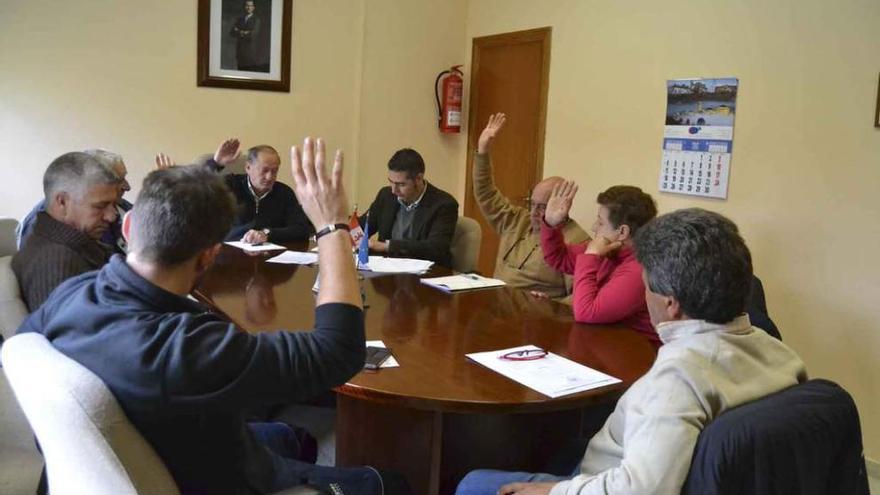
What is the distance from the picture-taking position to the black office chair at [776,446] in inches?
43.3

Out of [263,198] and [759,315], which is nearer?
[759,315]

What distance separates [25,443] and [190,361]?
7.04 feet

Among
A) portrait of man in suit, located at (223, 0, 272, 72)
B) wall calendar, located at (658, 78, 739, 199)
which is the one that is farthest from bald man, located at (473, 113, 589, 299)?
portrait of man in suit, located at (223, 0, 272, 72)

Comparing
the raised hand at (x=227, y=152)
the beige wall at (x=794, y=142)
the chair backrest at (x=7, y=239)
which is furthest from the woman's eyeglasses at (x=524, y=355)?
the raised hand at (x=227, y=152)

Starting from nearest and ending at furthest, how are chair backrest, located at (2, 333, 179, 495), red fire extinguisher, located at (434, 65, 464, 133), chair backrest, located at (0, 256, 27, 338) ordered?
chair backrest, located at (2, 333, 179, 495)
chair backrest, located at (0, 256, 27, 338)
red fire extinguisher, located at (434, 65, 464, 133)

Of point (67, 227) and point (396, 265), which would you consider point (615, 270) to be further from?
point (67, 227)

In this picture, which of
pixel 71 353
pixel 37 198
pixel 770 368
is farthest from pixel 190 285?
pixel 37 198

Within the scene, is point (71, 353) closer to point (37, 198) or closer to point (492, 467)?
point (492, 467)

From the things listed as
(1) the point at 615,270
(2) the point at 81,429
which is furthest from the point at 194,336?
(1) the point at 615,270

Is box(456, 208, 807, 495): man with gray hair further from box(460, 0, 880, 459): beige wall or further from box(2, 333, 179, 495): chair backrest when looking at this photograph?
box(460, 0, 880, 459): beige wall

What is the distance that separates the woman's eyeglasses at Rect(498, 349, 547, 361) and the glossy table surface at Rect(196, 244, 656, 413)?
74mm

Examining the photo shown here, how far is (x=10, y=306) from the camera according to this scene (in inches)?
71.6

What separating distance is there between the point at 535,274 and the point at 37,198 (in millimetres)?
2836

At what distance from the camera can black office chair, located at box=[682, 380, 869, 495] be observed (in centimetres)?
110
